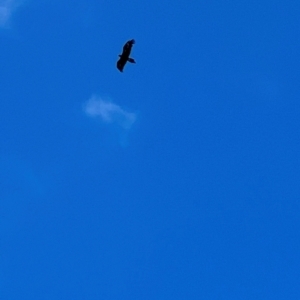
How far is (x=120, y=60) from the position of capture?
52.6 m
